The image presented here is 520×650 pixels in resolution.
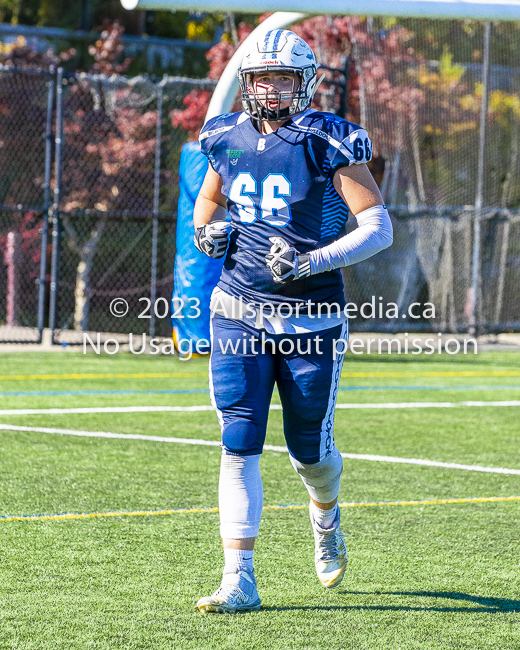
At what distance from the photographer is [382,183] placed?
50.9 feet

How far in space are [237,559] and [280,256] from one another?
43.8 inches

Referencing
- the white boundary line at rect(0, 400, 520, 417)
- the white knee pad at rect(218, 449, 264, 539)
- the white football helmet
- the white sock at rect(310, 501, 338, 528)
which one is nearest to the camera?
the white knee pad at rect(218, 449, 264, 539)

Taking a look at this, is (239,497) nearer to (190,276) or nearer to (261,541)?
(261,541)

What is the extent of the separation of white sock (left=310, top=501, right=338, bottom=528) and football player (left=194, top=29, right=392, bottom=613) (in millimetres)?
165

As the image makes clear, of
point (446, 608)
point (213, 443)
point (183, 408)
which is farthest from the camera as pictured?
point (183, 408)

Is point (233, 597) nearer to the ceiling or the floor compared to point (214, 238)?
nearer to the floor

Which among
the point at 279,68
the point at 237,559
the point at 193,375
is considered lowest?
the point at 193,375

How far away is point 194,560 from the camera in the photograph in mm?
4180

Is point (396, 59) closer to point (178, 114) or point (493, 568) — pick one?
point (178, 114)

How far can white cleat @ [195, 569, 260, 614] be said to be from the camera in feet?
11.5

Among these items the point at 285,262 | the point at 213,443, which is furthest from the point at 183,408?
the point at 285,262

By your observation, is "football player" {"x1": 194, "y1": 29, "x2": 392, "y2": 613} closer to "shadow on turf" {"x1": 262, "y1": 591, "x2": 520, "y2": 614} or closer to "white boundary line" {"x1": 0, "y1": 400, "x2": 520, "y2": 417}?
"shadow on turf" {"x1": 262, "y1": 591, "x2": 520, "y2": 614}

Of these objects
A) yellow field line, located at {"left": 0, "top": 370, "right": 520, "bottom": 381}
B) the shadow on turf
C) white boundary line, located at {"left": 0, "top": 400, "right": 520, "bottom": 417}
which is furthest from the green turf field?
yellow field line, located at {"left": 0, "top": 370, "right": 520, "bottom": 381}

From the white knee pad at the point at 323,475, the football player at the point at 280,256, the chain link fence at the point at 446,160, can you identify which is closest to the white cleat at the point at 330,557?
the football player at the point at 280,256
